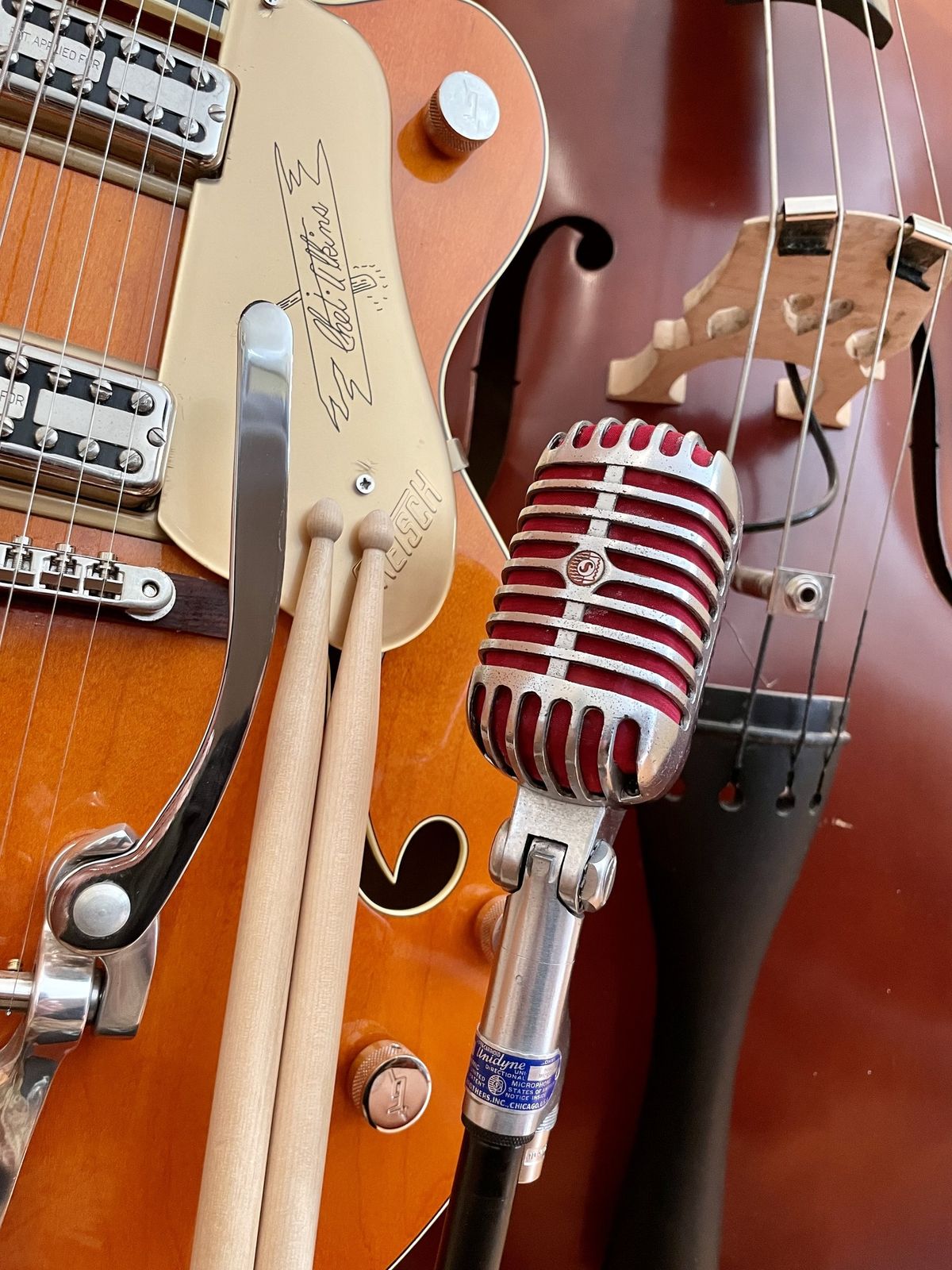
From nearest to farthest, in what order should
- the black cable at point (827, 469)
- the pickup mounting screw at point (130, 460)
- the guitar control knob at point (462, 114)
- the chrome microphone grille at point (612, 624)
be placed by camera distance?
the chrome microphone grille at point (612, 624) → the pickup mounting screw at point (130, 460) → the guitar control knob at point (462, 114) → the black cable at point (827, 469)

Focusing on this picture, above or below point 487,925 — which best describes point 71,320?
above

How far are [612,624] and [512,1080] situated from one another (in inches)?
7.3

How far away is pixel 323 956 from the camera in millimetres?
390

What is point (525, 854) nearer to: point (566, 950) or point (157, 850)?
point (566, 950)

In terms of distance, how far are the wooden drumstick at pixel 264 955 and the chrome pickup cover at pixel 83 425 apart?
0.33ft

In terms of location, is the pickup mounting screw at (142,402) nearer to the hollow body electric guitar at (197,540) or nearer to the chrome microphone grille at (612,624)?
the hollow body electric guitar at (197,540)

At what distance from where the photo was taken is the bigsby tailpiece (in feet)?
1.21

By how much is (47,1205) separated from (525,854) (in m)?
0.27

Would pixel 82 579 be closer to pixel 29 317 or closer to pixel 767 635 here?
pixel 29 317

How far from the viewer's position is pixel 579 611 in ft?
1.06

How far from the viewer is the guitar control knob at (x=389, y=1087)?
434 millimetres

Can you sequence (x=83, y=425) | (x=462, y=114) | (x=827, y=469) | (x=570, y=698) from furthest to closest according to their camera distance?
1. (x=827, y=469)
2. (x=462, y=114)
3. (x=83, y=425)
4. (x=570, y=698)

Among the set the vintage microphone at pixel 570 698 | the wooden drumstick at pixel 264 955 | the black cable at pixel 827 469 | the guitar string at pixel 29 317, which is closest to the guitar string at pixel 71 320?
the guitar string at pixel 29 317
